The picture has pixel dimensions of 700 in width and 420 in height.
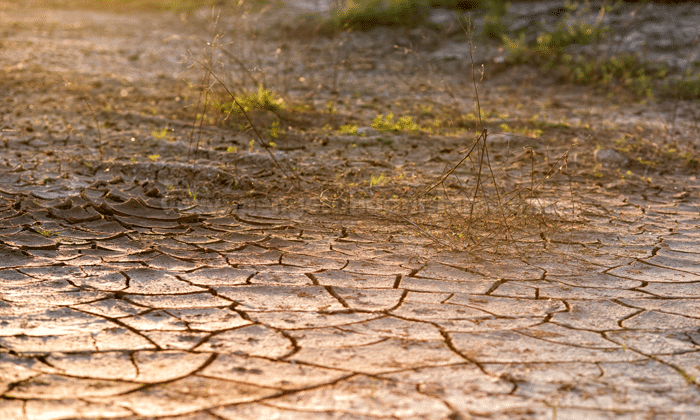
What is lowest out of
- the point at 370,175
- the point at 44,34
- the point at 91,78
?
the point at 370,175

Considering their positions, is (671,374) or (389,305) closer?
(671,374)

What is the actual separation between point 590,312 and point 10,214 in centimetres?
293

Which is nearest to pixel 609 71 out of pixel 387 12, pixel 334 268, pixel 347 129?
pixel 387 12

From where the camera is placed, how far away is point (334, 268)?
118 inches

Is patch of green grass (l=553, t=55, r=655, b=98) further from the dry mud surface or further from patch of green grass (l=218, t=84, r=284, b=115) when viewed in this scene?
patch of green grass (l=218, t=84, r=284, b=115)

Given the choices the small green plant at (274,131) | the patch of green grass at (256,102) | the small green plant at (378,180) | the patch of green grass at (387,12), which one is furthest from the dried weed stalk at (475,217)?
the patch of green grass at (387,12)

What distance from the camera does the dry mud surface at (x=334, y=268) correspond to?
1.98 metres

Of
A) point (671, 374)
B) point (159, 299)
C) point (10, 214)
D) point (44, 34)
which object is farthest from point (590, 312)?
point (44, 34)

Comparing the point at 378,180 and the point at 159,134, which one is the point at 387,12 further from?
the point at 378,180

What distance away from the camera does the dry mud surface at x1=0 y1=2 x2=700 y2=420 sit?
198 centimetres

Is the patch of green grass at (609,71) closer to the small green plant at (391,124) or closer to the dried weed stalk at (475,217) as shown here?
the small green plant at (391,124)

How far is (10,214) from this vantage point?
3426 millimetres

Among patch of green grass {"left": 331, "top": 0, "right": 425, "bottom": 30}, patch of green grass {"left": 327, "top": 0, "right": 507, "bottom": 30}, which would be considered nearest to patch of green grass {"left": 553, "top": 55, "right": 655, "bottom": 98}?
patch of green grass {"left": 327, "top": 0, "right": 507, "bottom": 30}

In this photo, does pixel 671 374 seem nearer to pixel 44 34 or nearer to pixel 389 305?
pixel 389 305
